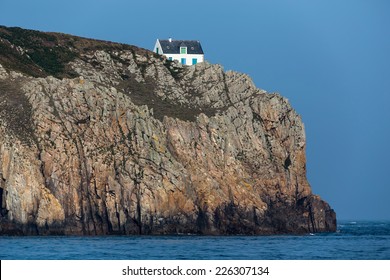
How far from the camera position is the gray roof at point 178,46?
195 metres

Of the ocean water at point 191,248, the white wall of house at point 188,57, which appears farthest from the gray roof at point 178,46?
the ocean water at point 191,248

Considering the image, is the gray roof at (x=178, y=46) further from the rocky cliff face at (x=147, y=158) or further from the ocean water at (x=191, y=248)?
the ocean water at (x=191, y=248)

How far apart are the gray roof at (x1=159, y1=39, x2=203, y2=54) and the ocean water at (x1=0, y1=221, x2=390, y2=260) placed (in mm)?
59365

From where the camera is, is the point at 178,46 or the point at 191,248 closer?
the point at 191,248

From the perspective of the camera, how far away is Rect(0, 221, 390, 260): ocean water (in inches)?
4158

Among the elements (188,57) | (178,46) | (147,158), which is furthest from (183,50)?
(147,158)

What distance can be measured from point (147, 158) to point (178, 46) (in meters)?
54.3

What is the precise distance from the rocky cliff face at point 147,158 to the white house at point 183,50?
21062 mm

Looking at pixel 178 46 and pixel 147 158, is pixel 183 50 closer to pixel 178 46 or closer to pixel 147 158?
pixel 178 46

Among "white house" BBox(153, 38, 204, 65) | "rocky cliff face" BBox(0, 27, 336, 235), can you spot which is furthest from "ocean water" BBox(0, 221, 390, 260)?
"white house" BBox(153, 38, 204, 65)

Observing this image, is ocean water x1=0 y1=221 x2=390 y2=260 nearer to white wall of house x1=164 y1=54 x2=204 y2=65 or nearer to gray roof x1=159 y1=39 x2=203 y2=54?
white wall of house x1=164 y1=54 x2=204 y2=65

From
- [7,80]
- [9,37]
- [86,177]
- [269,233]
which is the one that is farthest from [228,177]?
[9,37]

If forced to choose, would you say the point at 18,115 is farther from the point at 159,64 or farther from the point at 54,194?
the point at 159,64

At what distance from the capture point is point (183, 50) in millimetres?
195875
